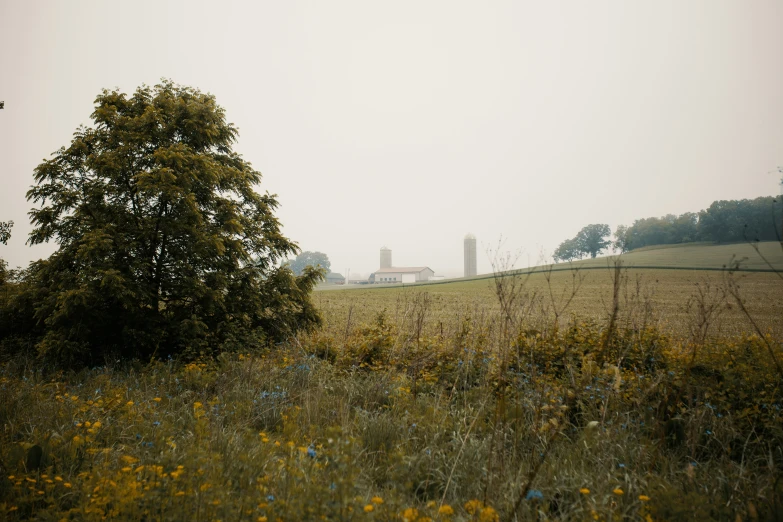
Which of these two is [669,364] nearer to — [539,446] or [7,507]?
[539,446]

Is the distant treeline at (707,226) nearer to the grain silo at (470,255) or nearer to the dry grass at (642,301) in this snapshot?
the dry grass at (642,301)

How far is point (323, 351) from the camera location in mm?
7129

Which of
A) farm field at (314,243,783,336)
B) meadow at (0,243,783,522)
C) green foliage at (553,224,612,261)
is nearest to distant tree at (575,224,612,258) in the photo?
green foliage at (553,224,612,261)

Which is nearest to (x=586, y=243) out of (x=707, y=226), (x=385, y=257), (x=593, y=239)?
(x=593, y=239)

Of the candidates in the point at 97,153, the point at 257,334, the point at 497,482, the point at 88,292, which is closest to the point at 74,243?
the point at 88,292

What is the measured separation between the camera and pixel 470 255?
4956 inches

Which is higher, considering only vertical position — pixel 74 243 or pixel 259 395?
pixel 74 243

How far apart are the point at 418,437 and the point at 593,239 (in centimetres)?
10131

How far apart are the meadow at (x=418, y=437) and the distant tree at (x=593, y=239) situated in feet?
316

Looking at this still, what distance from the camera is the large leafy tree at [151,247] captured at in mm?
6562

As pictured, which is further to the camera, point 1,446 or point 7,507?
point 1,446

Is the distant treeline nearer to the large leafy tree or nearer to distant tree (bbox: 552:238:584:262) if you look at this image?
distant tree (bbox: 552:238:584:262)

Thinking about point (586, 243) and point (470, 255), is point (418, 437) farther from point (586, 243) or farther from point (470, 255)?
point (470, 255)

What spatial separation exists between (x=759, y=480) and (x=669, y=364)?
2.50 metres
